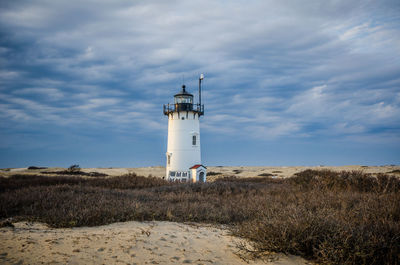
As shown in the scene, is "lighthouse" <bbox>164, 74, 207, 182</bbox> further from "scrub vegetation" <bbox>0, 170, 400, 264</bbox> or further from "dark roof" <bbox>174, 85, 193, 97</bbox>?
"scrub vegetation" <bbox>0, 170, 400, 264</bbox>

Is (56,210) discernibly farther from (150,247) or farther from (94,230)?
(150,247)

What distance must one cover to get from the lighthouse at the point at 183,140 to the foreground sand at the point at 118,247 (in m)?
20.2

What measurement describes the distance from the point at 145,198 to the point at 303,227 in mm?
6992

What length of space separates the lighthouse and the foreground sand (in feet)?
66.2

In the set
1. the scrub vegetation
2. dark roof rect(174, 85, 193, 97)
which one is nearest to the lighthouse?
dark roof rect(174, 85, 193, 97)

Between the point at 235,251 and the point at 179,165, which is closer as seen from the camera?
the point at 235,251

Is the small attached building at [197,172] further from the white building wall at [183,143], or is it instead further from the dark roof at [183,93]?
the dark roof at [183,93]

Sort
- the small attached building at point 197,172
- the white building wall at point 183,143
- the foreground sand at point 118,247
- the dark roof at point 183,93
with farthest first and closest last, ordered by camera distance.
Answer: the dark roof at point 183,93
the white building wall at point 183,143
the small attached building at point 197,172
the foreground sand at point 118,247

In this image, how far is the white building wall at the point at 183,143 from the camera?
2680 centimetres

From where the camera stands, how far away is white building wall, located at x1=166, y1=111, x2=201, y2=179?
87.9 ft

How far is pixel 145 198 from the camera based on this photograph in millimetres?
10648

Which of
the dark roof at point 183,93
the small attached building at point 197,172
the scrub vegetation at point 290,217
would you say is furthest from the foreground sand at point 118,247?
the dark roof at point 183,93

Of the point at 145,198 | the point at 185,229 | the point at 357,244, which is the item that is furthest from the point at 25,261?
the point at 145,198

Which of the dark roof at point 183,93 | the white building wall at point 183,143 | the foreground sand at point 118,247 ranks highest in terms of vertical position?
Answer: the dark roof at point 183,93
